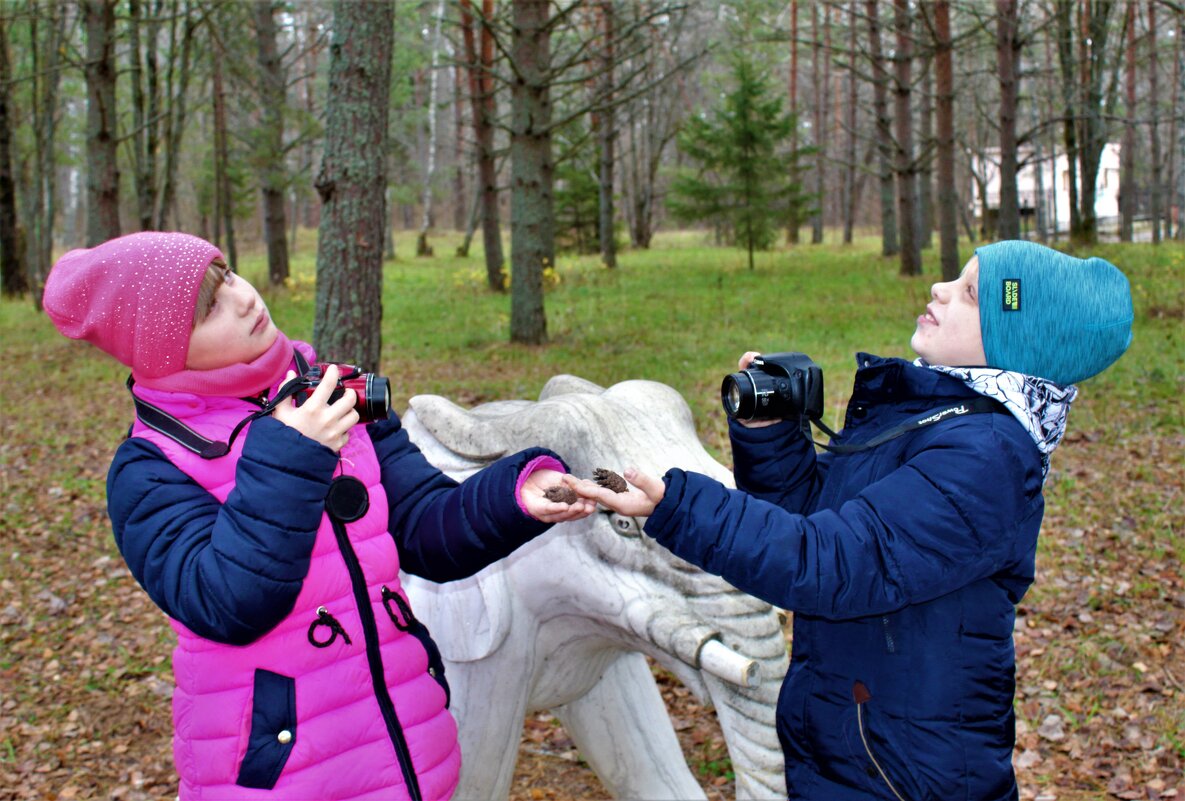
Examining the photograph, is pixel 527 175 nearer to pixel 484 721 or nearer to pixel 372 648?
pixel 484 721

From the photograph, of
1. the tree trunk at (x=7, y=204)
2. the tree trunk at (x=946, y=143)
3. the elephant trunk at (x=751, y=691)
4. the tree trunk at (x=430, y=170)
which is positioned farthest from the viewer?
the tree trunk at (x=430, y=170)

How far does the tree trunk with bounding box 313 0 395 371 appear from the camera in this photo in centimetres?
602

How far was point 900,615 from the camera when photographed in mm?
1958

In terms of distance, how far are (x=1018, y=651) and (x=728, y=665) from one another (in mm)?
3249

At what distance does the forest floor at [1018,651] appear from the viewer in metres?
4.11

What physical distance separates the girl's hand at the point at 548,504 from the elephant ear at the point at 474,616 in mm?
553

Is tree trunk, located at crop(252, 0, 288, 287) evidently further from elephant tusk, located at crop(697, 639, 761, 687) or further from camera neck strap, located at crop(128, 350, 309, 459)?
elephant tusk, located at crop(697, 639, 761, 687)

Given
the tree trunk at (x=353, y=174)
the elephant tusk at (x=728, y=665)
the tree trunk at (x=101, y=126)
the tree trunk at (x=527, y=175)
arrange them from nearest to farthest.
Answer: the elephant tusk at (x=728, y=665), the tree trunk at (x=353, y=174), the tree trunk at (x=527, y=175), the tree trunk at (x=101, y=126)

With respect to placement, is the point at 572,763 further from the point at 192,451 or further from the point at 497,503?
the point at 192,451

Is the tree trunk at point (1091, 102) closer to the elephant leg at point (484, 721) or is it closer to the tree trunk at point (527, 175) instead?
the tree trunk at point (527, 175)

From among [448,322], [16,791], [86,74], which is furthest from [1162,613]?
[86,74]

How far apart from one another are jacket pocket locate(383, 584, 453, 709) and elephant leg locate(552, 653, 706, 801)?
1.01 metres

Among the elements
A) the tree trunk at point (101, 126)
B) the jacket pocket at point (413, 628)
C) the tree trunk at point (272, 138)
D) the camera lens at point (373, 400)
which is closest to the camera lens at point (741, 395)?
the camera lens at point (373, 400)

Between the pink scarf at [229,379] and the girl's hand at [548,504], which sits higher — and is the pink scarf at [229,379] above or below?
above
